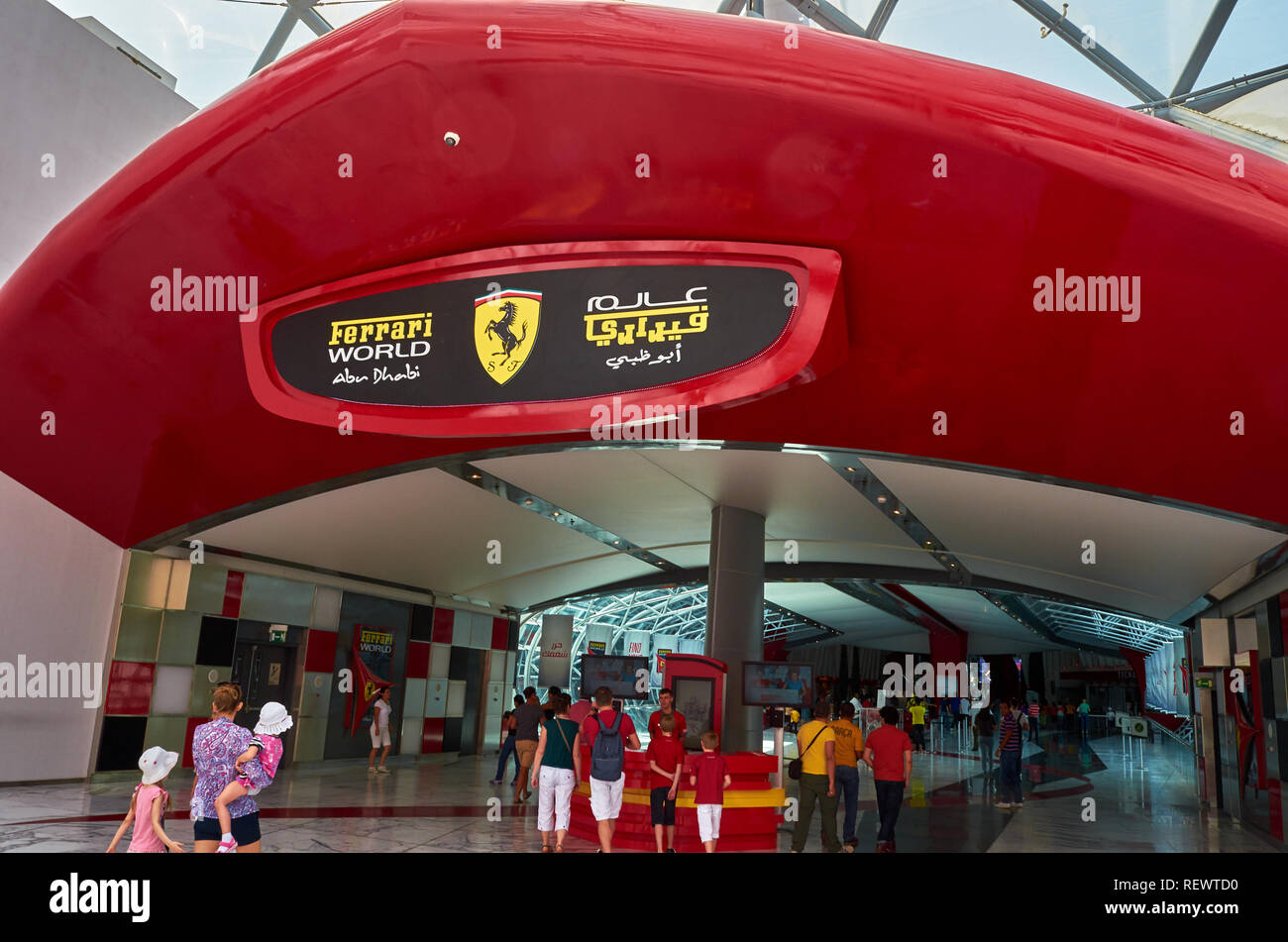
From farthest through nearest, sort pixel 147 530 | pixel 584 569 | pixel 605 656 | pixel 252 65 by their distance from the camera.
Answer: pixel 584 569
pixel 252 65
pixel 605 656
pixel 147 530

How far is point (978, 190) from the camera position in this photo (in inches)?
230

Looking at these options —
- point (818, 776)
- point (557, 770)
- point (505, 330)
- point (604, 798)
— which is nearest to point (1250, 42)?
point (818, 776)

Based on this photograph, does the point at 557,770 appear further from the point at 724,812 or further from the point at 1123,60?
the point at 1123,60

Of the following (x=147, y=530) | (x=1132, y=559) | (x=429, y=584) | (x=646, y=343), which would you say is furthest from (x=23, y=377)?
(x=1132, y=559)

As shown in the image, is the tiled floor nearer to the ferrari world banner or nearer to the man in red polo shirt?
the man in red polo shirt

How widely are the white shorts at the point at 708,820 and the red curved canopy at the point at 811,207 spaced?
377 centimetres

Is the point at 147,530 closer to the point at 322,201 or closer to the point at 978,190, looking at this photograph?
the point at 322,201

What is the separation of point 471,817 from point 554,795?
97.6 inches

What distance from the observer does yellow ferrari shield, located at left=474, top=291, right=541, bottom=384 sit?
6520 millimetres

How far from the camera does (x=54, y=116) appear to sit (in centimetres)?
1153

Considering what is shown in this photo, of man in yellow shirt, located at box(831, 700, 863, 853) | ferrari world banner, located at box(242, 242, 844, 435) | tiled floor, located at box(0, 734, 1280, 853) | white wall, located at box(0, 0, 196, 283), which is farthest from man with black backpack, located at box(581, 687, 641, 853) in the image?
white wall, located at box(0, 0, 196, 283)

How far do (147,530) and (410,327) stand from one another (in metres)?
8.03

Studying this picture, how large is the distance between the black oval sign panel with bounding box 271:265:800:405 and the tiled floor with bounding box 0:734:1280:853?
14.4 ft

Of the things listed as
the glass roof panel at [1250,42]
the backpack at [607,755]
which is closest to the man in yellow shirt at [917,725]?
the glass roof panel at [1250,42]
